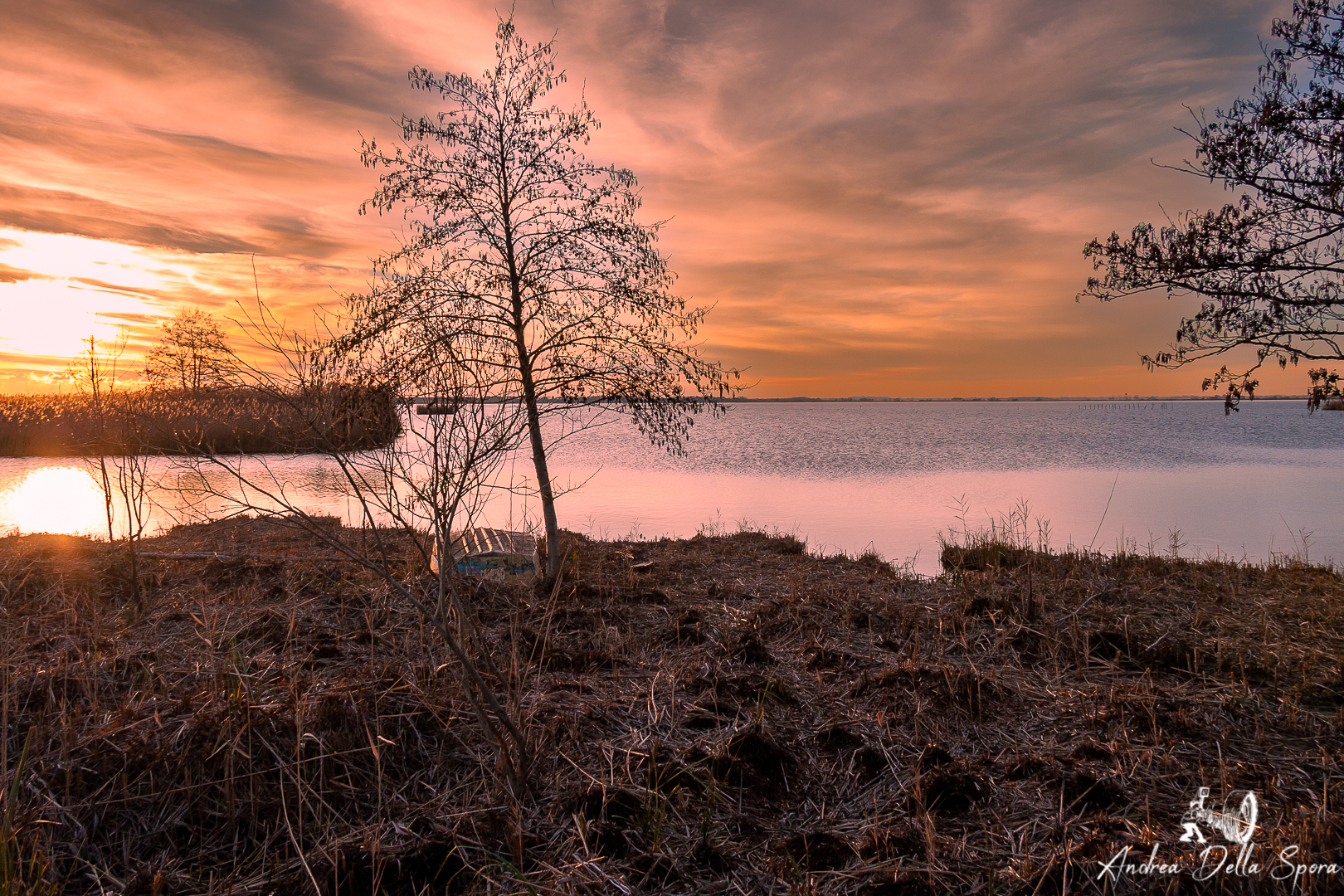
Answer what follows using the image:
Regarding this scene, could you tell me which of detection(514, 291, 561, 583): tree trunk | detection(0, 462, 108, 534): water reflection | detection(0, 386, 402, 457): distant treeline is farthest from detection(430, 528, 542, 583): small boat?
detection(0, 462, 108, 534): water reflection

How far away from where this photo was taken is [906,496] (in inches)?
821

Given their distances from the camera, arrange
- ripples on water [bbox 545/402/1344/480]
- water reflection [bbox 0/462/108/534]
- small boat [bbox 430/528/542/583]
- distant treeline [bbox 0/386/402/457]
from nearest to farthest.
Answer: distant treeline [bbox 0/386/402/457] < small boat [bbox 430/528/542/583] < water reflection [bbox 0/462/108/534] < ripples on water [bbox 545/402/1344/480]

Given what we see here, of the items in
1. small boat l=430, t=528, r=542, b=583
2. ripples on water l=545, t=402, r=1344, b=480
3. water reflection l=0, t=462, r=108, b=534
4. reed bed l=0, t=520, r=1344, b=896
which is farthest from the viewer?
ripples on water l=545, t=402, r=1344, b=480

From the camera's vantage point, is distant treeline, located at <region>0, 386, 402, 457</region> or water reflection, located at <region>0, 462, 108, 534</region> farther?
water reflection, located at <region>0, 462, 108, 534</region>

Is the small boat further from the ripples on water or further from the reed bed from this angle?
the ripples on water

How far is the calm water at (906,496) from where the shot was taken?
47.2 feet

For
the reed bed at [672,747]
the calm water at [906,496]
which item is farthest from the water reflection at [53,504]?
the reed bed at [672,747]

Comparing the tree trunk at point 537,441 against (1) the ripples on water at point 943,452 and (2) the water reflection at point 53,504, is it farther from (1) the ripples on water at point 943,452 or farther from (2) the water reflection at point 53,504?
(1) the ripples on water at point 943,452

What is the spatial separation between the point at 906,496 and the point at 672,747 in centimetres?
1845

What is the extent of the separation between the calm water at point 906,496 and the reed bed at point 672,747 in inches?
61.9

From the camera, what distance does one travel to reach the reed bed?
297 cm

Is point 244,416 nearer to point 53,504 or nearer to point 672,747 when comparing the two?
point 672,747

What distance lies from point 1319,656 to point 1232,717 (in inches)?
58.2

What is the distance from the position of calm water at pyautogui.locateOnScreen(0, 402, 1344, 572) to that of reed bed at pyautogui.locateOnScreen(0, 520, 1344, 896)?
1574 mm
